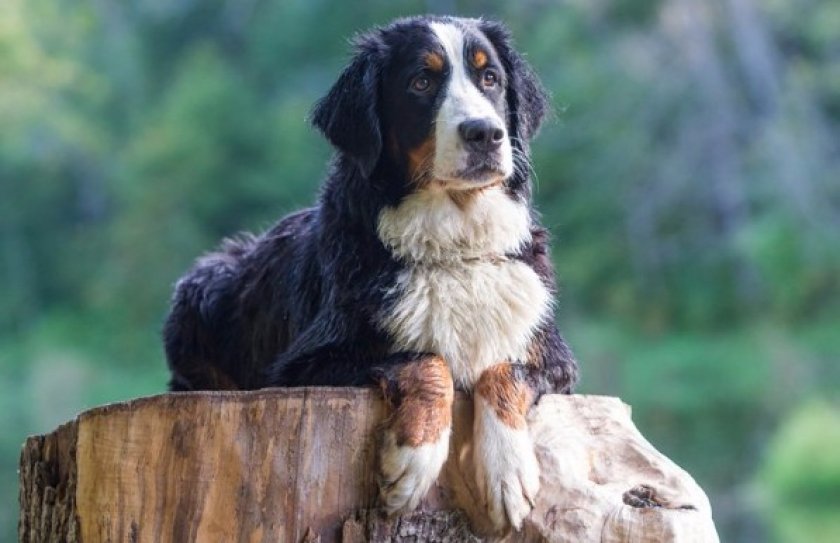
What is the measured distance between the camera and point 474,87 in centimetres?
384

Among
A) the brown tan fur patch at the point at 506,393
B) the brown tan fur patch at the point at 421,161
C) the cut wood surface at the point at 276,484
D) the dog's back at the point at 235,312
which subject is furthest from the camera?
the dog's back at the point at 235,312

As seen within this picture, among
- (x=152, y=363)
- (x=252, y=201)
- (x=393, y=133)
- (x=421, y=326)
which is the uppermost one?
(x=252, y=201)

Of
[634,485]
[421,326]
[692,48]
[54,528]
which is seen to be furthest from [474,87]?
[692,48]

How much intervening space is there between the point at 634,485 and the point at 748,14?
45.4 ft

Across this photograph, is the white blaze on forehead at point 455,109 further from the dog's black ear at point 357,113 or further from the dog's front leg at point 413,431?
the dog's front leg at point 413,431

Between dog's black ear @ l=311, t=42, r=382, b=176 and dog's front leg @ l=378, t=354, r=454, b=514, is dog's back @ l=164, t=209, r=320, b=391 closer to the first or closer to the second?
dog's black ear @ l=311, t=42, r=382, b=176

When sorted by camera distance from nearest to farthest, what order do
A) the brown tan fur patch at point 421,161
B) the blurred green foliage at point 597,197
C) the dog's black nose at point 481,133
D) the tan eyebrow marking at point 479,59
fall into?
the dog's black nose at point 481,133, the brown tan fur patch at point 421,161, the tan eyebrow marking at point 479,59, the blurred green foliage at point 597,197

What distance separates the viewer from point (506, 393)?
3.48 metres

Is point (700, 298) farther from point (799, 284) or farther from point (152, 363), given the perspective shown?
point (152, 363)

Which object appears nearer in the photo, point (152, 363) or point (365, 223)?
point (365, 223)

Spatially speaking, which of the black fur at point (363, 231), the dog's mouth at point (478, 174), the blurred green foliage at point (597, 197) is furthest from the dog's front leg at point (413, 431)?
the blurred green foliage at point (597, 197)

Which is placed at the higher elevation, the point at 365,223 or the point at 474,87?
the point at 474,87

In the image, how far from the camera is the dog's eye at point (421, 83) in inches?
151

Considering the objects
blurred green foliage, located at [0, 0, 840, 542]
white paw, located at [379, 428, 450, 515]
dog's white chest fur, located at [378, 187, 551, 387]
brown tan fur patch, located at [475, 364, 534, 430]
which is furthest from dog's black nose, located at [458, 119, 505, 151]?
blurred green foliage, located at [0, 0, 840, 542]
